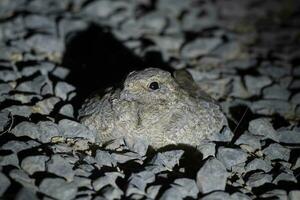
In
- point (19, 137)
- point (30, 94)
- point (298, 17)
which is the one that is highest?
point (298, 17)

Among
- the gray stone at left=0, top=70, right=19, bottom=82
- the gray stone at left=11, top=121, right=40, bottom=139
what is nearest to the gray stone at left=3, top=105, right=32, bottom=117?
the gray stone at left=11, top=121, right=40, bottom=139

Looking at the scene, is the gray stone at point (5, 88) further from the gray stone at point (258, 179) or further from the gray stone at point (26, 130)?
the gray stone at point (258, 179)

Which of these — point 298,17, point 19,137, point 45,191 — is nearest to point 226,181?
point 45,191

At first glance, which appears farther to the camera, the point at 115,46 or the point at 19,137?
the point at 115,46

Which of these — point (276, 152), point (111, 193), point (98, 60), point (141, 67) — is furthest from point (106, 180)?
point (98, 60)

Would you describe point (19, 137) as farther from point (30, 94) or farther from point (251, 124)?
point (251, 124)

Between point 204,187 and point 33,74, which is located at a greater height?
point 33,74

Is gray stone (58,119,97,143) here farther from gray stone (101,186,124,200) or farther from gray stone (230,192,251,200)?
gray stone (230,192,251,200)

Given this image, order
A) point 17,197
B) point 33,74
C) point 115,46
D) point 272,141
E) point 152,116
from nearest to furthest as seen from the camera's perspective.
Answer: point 17,197, point 152,116, point 272,141, point 33,74, point 115,46

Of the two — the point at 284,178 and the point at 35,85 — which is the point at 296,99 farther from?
the point at 35,85
